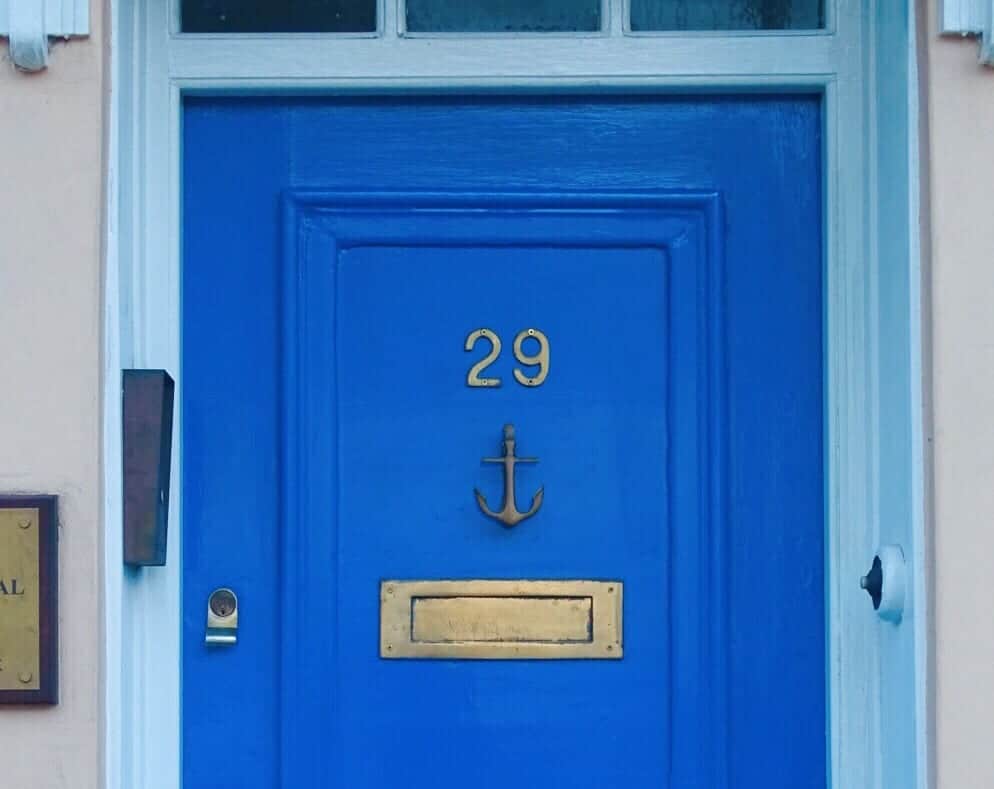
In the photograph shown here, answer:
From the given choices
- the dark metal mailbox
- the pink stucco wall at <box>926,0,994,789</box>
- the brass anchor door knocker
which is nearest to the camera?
the pink stucco wall at <box>926,0,994,789</box>

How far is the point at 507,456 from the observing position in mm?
3018

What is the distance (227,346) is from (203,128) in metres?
0.40

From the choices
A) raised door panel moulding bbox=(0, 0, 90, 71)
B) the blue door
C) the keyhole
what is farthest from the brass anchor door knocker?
raised door panel moulding bbox=(0, 0, 90, 71)

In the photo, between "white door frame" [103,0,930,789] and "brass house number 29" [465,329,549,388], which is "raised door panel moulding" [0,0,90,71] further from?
"brass house number 29" [465,329,549,388]

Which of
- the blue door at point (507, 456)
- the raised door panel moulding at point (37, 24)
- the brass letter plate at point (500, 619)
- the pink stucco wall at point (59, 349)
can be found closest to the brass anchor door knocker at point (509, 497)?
the blue door at point (507, 456)

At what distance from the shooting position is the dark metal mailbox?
2.83 meters

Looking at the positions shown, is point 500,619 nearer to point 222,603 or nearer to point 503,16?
point 222,603

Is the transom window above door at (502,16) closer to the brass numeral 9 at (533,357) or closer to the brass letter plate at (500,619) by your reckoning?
the brass numeral 9 at (533,357)

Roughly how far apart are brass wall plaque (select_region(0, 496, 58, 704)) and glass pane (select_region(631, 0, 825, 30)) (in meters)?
1.34

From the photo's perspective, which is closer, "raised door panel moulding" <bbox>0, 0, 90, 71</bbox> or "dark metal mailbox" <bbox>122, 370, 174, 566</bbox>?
"raised door panel moulding" <bbox>0, 0, 90, 71</bbox>

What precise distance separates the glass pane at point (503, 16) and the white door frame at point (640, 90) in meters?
0.04

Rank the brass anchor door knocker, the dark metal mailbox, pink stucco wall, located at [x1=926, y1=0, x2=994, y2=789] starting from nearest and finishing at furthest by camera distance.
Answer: pink stucco wall, located at [x1=926, y1=0, x2=994, y2=789] < the dark metal mailbox < the brass anchor door knocker

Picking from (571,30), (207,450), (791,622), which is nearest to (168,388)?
(207,450)

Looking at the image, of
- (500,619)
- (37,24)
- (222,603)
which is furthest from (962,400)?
(37,24)
